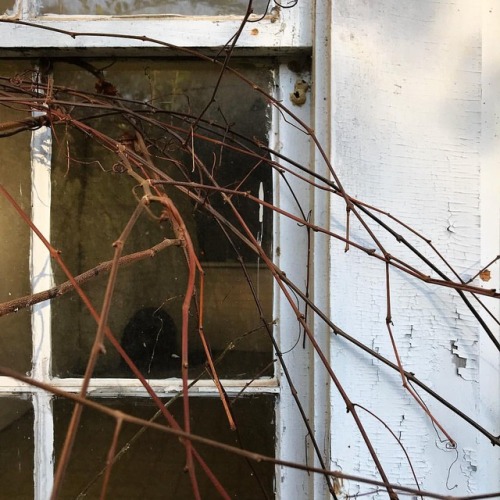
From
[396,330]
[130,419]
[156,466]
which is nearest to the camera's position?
[130,419]

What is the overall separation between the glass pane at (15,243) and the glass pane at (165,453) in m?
0.12

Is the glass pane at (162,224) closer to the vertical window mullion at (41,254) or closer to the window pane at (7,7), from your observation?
the vertical window mullion at (41,254)

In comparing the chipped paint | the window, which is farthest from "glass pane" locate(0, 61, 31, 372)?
the chipped paint

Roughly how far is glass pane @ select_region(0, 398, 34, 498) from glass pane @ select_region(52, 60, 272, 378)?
91mm

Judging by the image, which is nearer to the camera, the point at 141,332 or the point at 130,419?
the point at 130,419

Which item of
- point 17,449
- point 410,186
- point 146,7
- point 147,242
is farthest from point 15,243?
point 410,186

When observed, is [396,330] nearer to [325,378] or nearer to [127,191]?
[325,378]

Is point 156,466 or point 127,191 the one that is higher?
point 127,191

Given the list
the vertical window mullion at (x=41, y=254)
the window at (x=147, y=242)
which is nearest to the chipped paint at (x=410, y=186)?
the window at (x=147, y=242)

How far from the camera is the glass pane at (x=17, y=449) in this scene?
0.77 m

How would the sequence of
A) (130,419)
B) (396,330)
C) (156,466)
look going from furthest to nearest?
1. (156,466)
2. (396,330)
3. (130,419)

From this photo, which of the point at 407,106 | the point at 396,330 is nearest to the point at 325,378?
the point at 396,330

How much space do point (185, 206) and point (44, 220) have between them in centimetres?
25

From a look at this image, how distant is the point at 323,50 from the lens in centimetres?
70
